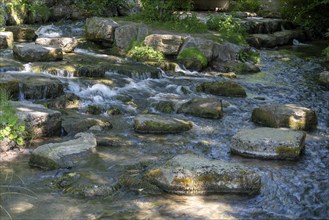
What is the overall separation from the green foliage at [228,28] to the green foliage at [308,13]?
5.19 m

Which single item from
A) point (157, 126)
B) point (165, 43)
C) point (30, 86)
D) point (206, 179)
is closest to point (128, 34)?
point (165, 43)

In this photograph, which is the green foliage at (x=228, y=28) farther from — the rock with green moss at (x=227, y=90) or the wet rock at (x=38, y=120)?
the wet rock at (x=38, y=120)

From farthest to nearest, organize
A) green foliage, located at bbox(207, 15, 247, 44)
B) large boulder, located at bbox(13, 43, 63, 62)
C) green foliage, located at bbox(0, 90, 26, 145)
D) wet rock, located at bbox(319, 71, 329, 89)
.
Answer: green foliage, located at bbox(207, 15, 247, 44) → wet rock, located at bbox(319, 71, 329, 89) → large boulder, located at bbox(13, 43, 63, 62) → green foliage, located at bbox(0, 90, 26, 145)

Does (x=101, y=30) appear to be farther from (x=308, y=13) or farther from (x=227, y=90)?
(x=308, y=13)

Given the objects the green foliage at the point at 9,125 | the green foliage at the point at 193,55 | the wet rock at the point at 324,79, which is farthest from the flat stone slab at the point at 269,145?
the green foliage at the point at 193,55

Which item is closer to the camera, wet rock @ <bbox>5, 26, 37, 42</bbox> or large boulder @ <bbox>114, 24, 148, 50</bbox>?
large boulder @ <bbox>114, 24, 148, 50</bbox>

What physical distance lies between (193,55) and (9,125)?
791cm

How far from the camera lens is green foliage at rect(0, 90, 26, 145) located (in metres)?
6.29

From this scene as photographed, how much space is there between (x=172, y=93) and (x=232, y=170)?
538cm

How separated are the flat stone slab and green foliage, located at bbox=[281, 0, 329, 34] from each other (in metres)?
13.8

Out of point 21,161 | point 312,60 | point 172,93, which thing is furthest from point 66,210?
point 312,60

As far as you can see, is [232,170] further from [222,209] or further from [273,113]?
[273,113]

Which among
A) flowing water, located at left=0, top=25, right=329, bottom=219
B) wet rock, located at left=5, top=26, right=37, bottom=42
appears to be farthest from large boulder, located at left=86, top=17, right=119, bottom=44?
flowing water, located at left=0, top=25, right=329, bottom=219

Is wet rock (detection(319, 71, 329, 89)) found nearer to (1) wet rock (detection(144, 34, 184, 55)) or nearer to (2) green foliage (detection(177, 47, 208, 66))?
(2) green foliage (detection(177, 47, 208, 66))
